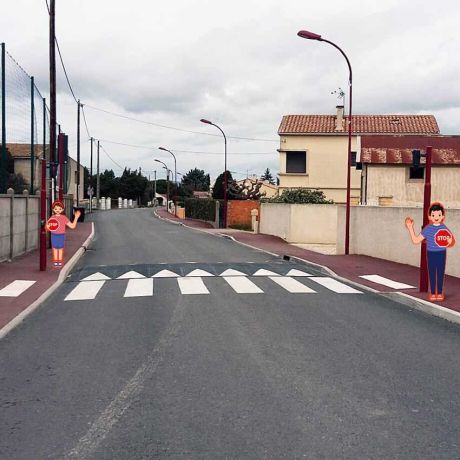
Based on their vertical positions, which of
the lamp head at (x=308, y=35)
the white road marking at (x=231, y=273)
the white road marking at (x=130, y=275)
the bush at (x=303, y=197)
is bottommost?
the white road marking at (x=130, y=275)

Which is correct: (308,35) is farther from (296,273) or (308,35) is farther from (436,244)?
(436,244)

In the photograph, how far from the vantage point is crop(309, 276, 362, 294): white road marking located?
13.6 m

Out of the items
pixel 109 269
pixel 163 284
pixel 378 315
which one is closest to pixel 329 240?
pixel 109 269

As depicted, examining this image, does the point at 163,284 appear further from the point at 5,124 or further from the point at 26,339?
the point at 5,124

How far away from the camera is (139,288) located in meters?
13.6

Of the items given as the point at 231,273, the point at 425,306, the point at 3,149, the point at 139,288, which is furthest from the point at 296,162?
the point at 425,306

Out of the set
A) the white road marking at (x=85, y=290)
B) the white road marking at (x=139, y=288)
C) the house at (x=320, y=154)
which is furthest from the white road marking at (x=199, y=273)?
the house at (x=320, y=154)

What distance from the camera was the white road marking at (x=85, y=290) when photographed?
41.0 ft

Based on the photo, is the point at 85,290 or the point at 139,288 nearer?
Answer: the point at 85,290

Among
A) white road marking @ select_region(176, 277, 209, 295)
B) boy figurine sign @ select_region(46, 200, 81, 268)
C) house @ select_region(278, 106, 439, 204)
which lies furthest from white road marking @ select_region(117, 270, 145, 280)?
house @ select_region(278, 106, 439, 204)

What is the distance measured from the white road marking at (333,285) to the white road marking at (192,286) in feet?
9.77

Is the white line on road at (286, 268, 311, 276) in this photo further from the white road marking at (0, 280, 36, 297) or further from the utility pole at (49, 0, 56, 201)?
the utility pole at (49, 0, 56, 201)

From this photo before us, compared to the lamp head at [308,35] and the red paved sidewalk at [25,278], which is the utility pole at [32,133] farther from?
the lamp head at [308,35]

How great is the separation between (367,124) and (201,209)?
734 inches
